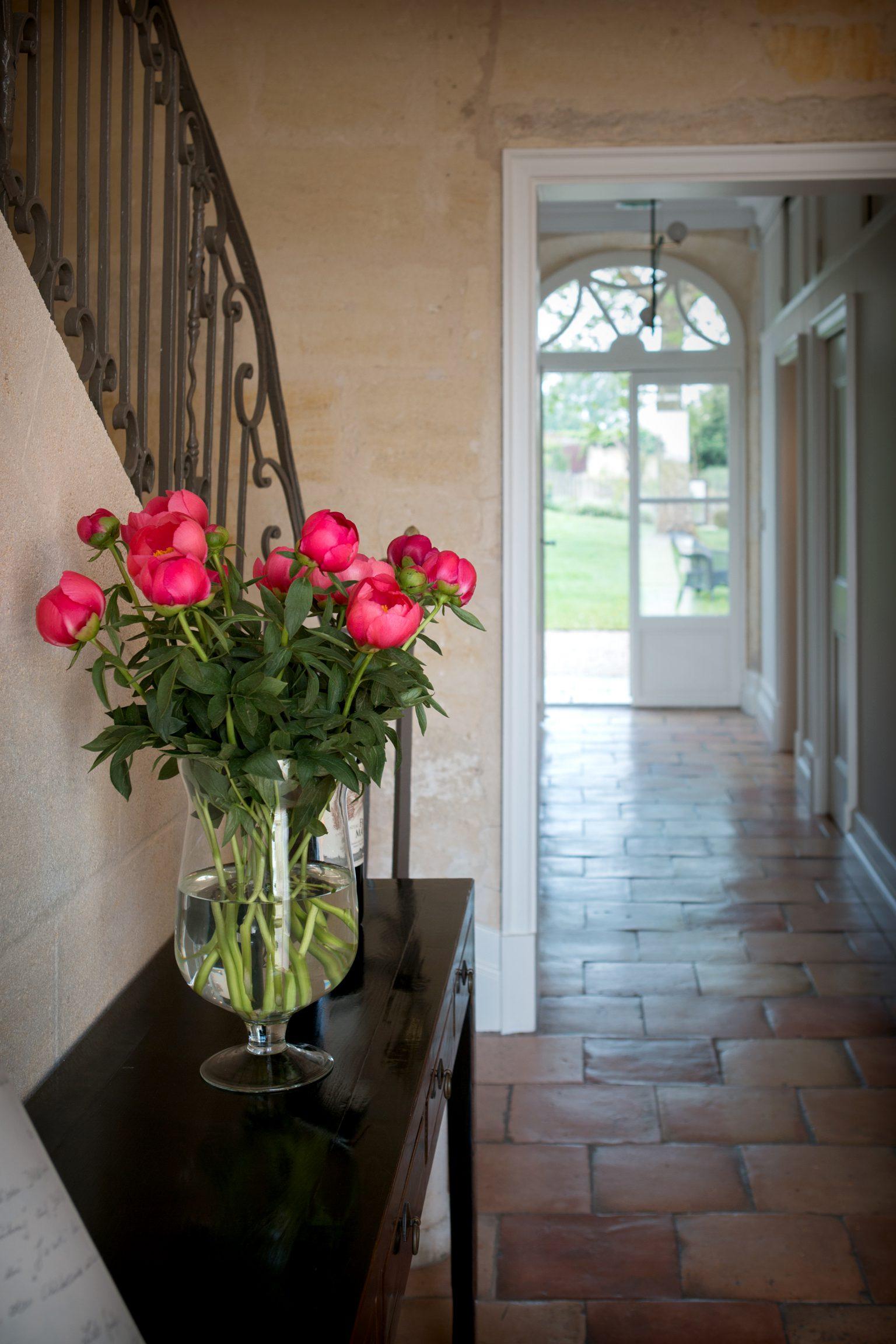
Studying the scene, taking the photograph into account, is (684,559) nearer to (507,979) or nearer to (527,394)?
(527,394)

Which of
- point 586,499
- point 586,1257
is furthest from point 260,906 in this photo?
point 586,499

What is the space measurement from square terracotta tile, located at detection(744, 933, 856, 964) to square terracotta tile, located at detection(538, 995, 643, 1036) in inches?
23.6

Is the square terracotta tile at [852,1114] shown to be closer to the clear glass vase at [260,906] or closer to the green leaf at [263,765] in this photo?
the clear glass vase at [260,906]

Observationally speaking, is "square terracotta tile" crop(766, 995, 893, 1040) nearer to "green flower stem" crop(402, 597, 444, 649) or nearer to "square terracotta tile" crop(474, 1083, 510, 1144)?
"square terracotta tile" crop(474, 1083, 510, 1144)

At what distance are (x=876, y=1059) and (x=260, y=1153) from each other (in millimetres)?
2510

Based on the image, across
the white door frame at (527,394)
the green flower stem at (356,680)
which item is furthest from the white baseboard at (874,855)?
the green flower stem at (356,680)

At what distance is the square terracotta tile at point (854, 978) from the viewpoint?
3576 mm

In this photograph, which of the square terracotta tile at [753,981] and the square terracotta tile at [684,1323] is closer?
the square terracotta tile at [684,1323]

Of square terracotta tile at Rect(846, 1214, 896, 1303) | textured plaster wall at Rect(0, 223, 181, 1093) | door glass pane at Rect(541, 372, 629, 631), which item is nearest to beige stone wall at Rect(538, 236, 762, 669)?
door glass pane at Rect(541, 372, 629, 631)

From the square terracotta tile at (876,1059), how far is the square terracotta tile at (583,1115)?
1.91 feet

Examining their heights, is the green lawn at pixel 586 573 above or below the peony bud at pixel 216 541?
above

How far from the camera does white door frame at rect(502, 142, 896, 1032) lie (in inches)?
122

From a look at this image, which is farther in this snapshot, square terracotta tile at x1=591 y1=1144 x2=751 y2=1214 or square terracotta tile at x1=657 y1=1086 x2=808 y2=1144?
square terracotta tile at x1=657 y1=1086 x2=808 y2=1144

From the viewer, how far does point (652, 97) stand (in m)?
3.09
